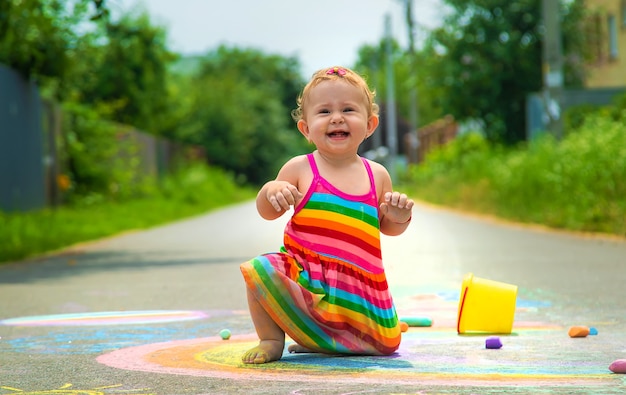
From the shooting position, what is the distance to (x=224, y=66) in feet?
267

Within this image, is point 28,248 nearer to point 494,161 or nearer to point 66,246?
point 66,246

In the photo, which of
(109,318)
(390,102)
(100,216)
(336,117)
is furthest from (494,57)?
(390,102)

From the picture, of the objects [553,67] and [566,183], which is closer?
[566,183]

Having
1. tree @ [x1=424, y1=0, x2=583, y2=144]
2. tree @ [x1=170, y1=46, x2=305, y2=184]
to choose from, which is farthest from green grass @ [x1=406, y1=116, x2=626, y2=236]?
tree @ [x1=170, y1=46, x2=305, y2=184]

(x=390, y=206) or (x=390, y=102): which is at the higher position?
(x=390, y=102)

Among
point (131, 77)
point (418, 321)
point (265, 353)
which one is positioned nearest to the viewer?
point (265, 353)

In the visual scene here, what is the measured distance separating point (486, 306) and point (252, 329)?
→ 1306mm

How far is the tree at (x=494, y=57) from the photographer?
1122 inches

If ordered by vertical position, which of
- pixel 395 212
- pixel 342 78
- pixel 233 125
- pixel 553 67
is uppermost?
pixel 233 125

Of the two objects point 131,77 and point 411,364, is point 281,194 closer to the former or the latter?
point 411,364

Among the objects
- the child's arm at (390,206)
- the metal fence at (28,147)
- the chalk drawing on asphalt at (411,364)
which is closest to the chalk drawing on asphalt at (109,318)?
the chalk drawing on asphalt at (411,364)

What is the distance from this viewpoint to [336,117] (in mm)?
5145

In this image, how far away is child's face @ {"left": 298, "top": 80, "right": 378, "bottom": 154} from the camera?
16.9 feet

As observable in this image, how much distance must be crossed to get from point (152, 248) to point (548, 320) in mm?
8920
